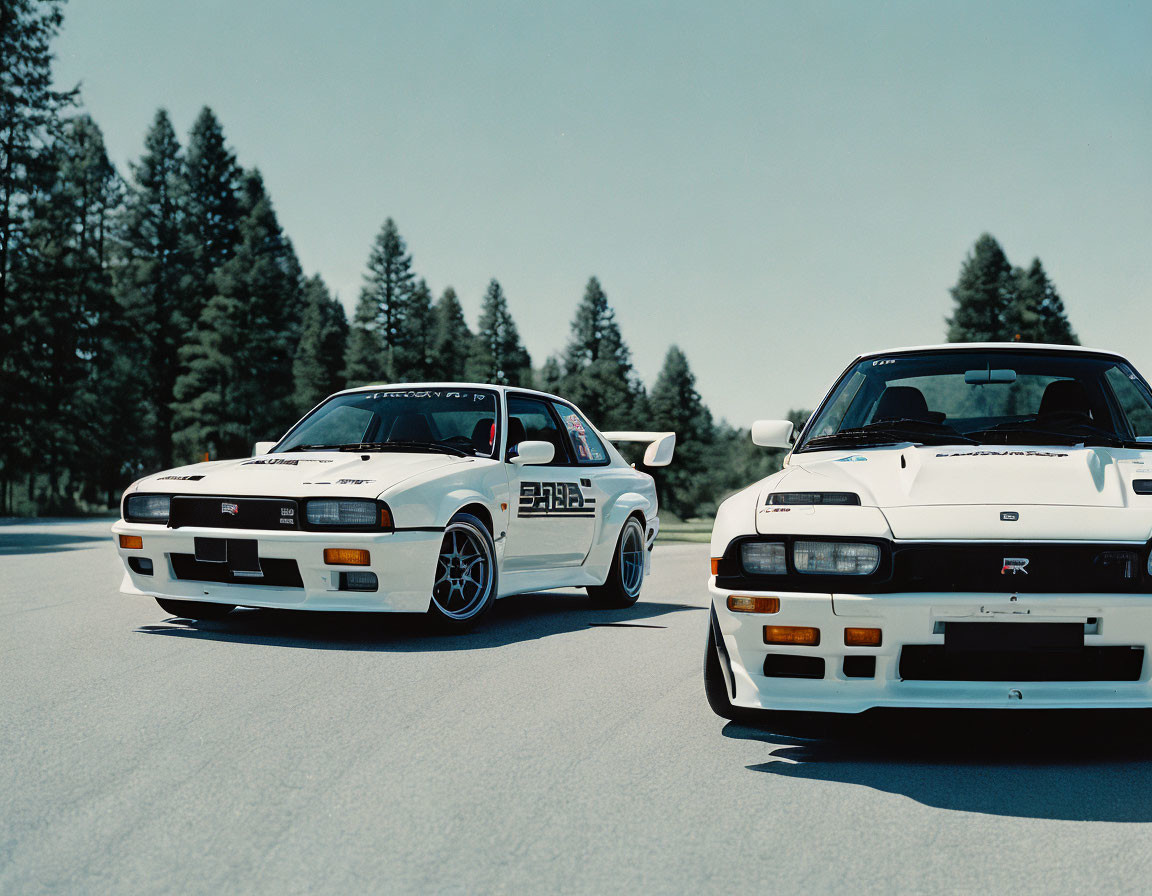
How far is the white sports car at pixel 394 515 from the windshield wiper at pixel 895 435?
7.81 ft

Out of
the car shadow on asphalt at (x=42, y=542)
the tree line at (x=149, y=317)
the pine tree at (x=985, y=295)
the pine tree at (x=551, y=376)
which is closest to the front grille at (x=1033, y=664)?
the car shadow on asphalt at (x=42, y=542)

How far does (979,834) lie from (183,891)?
2.10 m

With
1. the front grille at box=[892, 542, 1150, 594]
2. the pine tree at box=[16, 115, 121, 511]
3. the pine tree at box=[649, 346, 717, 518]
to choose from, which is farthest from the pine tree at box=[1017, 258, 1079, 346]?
the front grille at box=[892, 542, 1150, 594]

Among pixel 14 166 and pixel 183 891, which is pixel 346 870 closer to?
pixel 183 891

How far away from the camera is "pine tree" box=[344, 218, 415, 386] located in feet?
253

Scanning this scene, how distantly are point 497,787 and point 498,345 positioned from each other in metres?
91.8

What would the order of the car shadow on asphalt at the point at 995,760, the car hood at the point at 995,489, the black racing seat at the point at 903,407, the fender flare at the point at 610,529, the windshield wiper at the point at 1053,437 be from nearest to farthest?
the car shadow on asphalt at the point at 995,760 → the car hood at the point at 995,489 → the windshield wiper at the point at 1053,437 → the black racing seat at the point at 903,407 → the fender flare at the point at 610,529

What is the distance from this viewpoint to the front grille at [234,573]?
666cm

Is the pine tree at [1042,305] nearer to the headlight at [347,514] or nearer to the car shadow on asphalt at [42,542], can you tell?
the car shadow on asphalt at [42,542]

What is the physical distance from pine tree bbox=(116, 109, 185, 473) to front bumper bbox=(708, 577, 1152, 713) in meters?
62.4

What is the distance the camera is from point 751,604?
4250 millimetres

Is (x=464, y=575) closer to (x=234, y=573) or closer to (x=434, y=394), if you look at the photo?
(x=234, y=573)

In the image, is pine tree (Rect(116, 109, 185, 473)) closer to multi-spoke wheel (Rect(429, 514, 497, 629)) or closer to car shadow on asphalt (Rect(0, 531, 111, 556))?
car shadow on asphalt (Rect(0, 531, 111, 556))

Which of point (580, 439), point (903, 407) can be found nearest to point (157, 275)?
point (580, 439)
